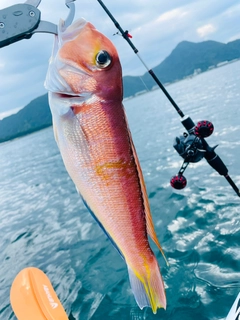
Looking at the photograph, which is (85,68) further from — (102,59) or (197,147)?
(197,147)

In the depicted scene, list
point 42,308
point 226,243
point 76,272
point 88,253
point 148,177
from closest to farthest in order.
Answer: point 42,308
point 226,243
point 76,272
point 88,253
point 148,177

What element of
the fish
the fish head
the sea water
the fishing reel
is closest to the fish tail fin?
the fish

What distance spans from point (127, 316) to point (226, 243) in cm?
272

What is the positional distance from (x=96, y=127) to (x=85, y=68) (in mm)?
331

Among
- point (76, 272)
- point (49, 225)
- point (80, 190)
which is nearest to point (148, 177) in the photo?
point (49, 225)

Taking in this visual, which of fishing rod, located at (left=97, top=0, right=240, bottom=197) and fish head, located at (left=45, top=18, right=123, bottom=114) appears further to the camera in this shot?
fishing rod, located at (left=97, top=0, right=240, bottom=197)

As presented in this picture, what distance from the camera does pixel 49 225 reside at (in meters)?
11.2

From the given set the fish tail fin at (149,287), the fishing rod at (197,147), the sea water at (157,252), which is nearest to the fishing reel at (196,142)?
the fishing rod at (197,147)

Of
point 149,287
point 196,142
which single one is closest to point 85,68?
point 149,287

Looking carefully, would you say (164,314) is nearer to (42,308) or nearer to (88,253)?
Result: (42,308)

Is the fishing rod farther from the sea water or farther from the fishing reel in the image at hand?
the sea water

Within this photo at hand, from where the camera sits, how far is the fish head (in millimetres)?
1546

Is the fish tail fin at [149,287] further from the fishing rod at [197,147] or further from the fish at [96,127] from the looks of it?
the fishing rod at [197,147]

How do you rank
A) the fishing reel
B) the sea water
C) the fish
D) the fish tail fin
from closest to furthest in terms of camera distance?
the fish, the fish tail fin, the fishing reel, the sea water
